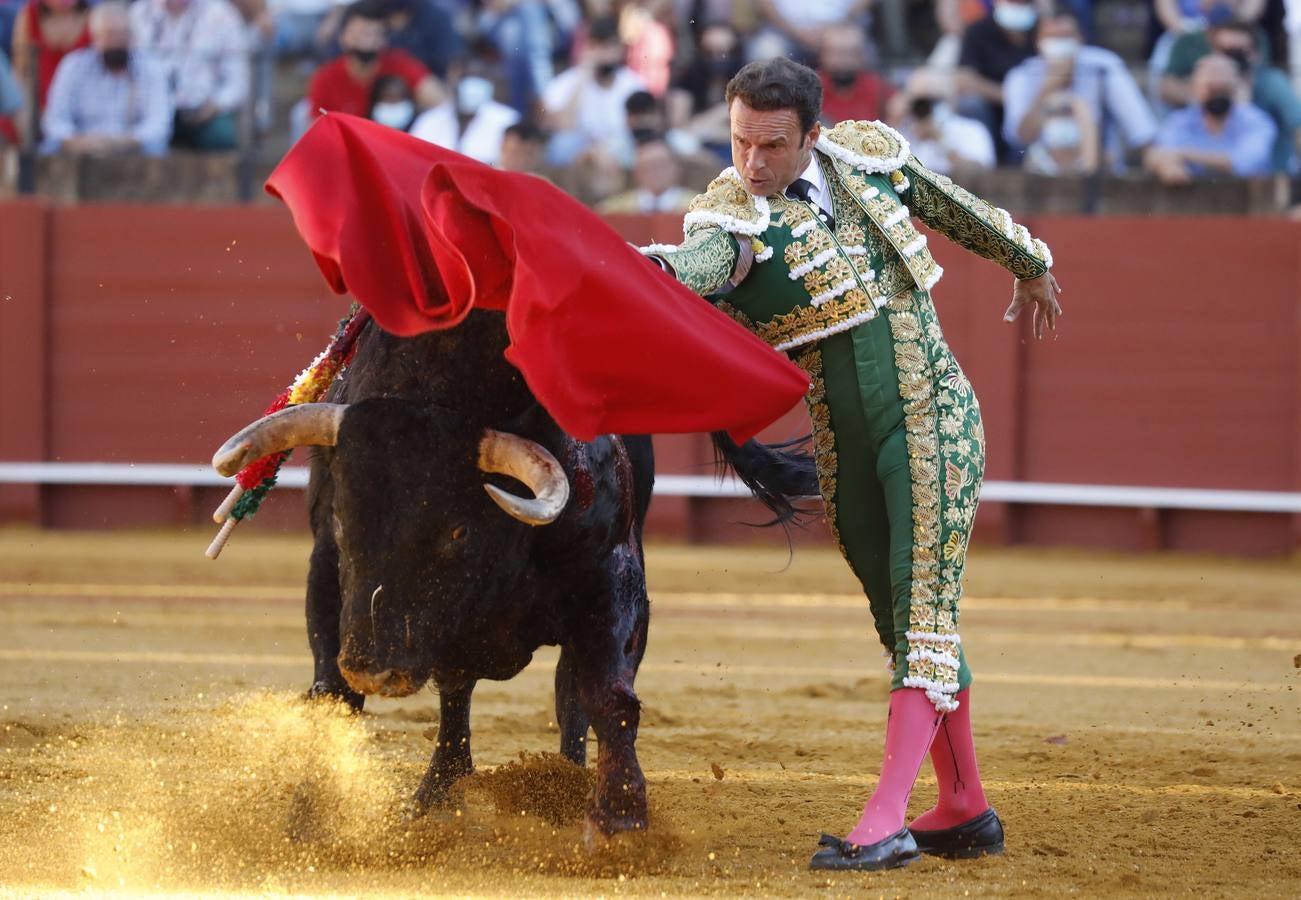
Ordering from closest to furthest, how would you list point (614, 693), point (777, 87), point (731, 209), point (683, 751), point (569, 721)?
point (777, 87) → point (731, 209) → point (614, 693) → point (569, 721) → point (683, 751)

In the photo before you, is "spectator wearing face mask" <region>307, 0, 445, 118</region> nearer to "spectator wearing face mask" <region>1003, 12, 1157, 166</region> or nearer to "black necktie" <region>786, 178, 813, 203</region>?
"spectator wearing face mask" <region>1003, 12, 1157, 166</region>

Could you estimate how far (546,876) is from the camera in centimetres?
276

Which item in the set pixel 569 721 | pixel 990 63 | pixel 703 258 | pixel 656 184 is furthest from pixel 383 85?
pixel 703 258

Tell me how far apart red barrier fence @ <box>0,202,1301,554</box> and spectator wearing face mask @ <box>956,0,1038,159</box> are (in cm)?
51

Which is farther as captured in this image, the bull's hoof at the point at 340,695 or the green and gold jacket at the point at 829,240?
the bull's hoof at the point at 340,695

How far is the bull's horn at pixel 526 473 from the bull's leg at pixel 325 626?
511 millimetres

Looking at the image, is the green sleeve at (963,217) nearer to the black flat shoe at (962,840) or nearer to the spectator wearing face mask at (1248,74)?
the black flat shoe at (962,840)

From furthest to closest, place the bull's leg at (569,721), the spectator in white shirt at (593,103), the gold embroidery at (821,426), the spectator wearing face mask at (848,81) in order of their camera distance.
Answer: the spectator in white shirt at (593,103) < the spectator wearing face mask at (848,81) < the bull's leg at (569,721) < the gold embroidery at (821,426)

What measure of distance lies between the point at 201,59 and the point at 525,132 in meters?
1.51

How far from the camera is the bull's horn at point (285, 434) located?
105 inches

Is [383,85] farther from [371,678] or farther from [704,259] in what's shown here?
[371,678]

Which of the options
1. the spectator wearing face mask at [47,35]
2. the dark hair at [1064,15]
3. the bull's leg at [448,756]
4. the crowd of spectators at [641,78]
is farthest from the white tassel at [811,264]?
the spectator wearing face mask at [47,35]

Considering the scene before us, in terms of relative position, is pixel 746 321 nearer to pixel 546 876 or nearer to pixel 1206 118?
pixel 546 876

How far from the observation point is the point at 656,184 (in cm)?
787
